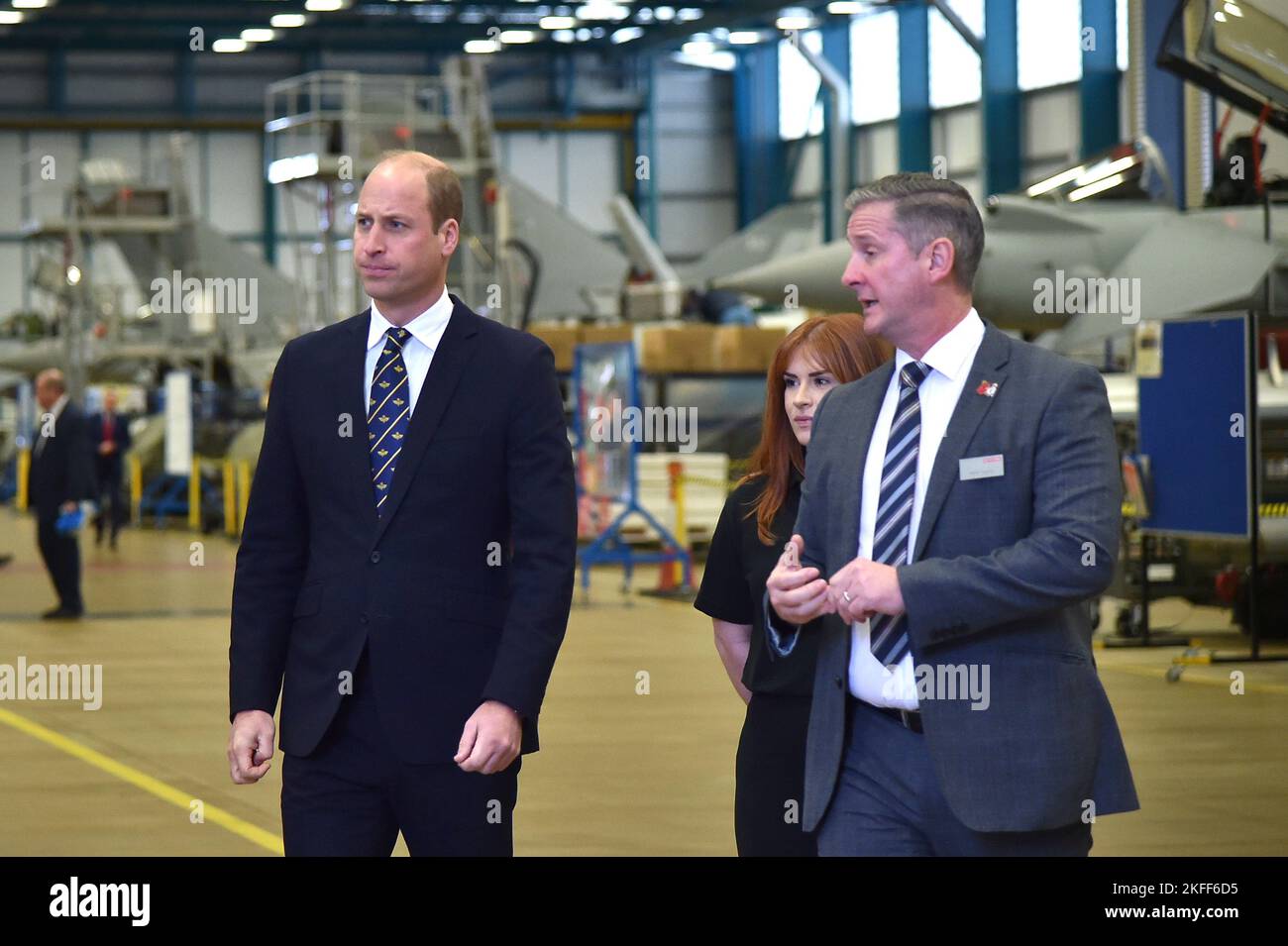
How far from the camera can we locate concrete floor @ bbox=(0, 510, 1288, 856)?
7.34 m

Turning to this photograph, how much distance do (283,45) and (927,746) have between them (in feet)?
158

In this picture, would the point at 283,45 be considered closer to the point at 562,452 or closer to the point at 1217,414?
the point at 1217,414

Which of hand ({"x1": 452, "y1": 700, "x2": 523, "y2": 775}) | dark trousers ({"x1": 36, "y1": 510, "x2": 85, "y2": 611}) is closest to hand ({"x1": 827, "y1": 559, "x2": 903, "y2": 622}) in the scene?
hand ({"x1": 452, "y1": 700, "x2": 523, "y2": 775})

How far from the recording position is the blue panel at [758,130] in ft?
158

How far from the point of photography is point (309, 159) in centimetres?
2436

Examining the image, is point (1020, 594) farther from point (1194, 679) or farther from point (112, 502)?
point (112, 502)

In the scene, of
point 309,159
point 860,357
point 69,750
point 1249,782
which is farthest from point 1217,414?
point 309,159

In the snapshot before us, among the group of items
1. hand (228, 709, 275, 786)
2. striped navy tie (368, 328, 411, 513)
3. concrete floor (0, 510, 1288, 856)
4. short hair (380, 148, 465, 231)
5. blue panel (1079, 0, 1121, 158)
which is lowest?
concrete floor (0, 510, 1288, 856)

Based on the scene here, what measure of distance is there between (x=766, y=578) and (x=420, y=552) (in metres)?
0.91

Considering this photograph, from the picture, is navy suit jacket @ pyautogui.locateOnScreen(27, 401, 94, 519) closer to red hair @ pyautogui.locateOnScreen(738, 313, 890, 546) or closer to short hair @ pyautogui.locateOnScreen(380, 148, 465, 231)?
red hair @ pyautogui.locateOnScreen(738, 313, 890, 546)

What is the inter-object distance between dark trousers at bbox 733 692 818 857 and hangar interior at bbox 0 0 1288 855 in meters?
3.14

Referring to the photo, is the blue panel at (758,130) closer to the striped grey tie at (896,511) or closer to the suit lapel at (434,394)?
the suit lapel at (434,394)

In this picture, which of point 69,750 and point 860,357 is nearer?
point 860,357

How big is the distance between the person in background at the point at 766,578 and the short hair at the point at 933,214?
75 centimetres
